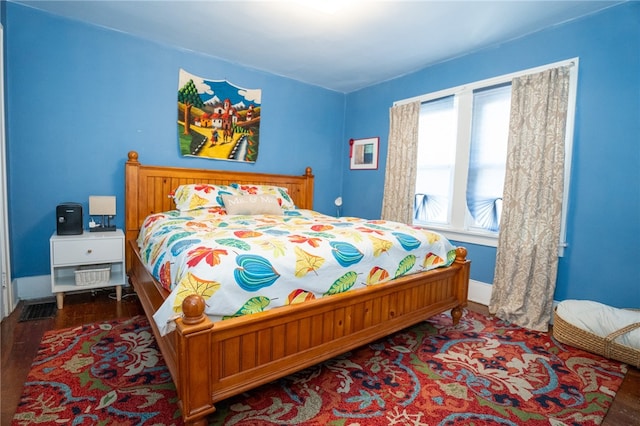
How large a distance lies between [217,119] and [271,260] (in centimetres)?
251

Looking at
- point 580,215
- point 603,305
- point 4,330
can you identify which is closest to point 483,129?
point 580,215

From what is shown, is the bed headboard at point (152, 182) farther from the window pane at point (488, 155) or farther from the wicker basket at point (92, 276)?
the window pane at point (488, 155)

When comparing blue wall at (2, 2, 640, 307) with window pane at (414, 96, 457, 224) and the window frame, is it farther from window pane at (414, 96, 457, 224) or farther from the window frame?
window pane at (414, 96, 457, 224)

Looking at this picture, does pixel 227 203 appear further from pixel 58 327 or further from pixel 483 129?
pixel 483 129

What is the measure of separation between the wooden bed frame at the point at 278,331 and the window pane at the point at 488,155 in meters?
0.87

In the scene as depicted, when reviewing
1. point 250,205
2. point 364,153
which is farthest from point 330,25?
→ point 364,153

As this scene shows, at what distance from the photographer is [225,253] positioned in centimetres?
145

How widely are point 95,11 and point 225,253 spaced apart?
257 centimetres

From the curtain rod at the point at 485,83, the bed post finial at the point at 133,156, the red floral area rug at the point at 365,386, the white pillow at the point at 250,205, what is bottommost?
the red floral area rug at the point at 365,386

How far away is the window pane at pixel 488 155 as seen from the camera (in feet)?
9.68

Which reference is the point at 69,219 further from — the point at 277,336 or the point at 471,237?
the point at 471,237

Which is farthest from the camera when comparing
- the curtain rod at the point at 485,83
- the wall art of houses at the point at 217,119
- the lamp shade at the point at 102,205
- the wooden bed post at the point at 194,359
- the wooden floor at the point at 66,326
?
the wall art of houses at the point at 217,119

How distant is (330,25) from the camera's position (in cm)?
268

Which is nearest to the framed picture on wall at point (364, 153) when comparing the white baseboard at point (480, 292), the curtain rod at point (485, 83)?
the curtain rod at point (485, 83)
